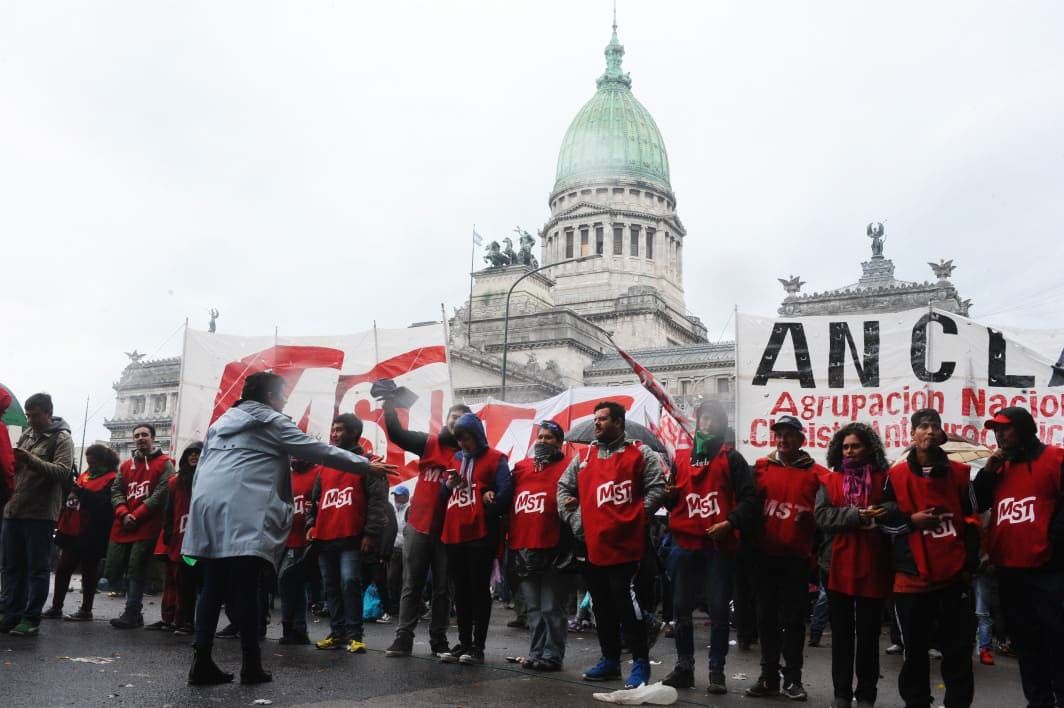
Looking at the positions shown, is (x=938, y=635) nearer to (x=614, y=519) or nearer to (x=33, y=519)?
(x=614, y=519)

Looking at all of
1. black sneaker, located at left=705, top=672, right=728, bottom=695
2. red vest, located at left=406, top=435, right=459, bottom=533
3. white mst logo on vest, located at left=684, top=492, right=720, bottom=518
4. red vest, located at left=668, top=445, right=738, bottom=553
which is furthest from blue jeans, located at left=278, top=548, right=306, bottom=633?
black sneaker, located at left=705, top=672, right=728, bottom=695

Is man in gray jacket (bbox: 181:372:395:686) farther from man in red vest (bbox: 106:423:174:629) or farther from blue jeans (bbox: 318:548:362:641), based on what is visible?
man in red vest (bbox: 106:423:174:629)

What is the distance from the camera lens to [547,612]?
25.6 ft

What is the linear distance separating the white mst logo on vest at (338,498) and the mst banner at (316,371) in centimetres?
414

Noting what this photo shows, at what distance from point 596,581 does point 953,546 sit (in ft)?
8.22

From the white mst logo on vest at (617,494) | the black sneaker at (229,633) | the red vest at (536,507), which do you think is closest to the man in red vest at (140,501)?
the black sneaker at (229,633)

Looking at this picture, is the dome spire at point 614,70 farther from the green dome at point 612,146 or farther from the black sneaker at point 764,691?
the black sneaker at point 764,691

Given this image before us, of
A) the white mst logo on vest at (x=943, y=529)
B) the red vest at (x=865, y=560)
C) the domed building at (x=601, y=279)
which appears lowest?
the red vest at (x=865, y=560)

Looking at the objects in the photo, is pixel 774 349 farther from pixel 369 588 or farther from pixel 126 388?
pixel 126 388

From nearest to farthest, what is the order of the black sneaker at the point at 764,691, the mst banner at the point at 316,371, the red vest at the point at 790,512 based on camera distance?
the black sneaker at the point at 764,691
the red vest at the point at 790,512
the mst banner at the point at 316,371

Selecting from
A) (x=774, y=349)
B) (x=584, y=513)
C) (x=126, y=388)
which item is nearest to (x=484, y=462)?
(x=584, y=513)

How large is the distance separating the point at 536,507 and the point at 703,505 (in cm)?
139

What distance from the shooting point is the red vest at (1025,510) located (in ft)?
20.0

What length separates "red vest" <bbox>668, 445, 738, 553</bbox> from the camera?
7359 millimetres
